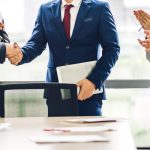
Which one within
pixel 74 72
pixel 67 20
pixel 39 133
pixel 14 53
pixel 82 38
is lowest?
pixel 39 133

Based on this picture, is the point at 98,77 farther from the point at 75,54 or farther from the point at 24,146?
the point at 24,146

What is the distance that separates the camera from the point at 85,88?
2.82 metres

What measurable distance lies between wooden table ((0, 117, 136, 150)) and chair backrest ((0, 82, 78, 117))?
0.26m

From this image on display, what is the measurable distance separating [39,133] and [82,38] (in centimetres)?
133

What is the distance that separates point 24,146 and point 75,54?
1551 millimetres

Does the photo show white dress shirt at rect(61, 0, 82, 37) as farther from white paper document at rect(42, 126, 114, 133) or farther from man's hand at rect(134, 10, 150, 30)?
white paper document at rect(42, 126, 114, 133)

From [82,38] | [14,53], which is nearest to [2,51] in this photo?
[14,53]

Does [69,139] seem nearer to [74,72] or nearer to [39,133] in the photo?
[39,133]

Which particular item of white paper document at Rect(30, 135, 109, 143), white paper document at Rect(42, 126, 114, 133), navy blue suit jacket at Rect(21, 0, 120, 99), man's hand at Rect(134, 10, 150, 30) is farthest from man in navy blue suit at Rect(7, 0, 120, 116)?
white paper document at Rect(30, 135, 109, 143)

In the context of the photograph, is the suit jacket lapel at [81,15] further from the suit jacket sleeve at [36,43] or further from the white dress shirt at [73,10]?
the suit jacket sleeve at [36,43]

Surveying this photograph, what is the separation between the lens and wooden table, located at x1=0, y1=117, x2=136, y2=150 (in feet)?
5.00

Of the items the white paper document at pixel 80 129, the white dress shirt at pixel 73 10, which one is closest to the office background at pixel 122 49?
the white dress shirt at pixel 73 10

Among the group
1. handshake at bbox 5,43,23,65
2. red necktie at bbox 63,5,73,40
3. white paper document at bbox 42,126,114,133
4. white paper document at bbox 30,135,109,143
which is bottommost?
white paper document at bbox 42,126,114,133

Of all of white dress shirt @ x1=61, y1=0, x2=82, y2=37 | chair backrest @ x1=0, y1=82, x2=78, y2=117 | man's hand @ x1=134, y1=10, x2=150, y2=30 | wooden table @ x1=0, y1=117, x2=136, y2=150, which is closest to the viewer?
wooden table @ x1=0, y1=117, x2=136, y2=150
